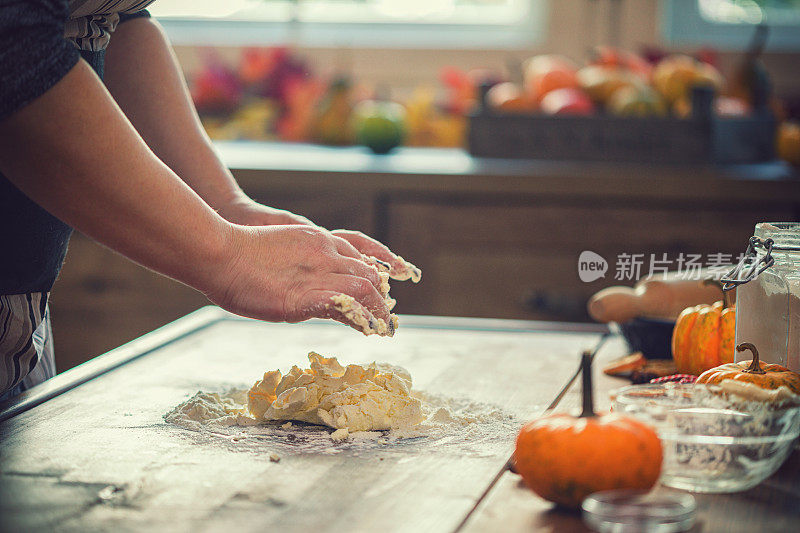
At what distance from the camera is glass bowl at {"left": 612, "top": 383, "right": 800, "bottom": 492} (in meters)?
0.72

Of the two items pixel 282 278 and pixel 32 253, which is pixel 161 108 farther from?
pixel 282 278

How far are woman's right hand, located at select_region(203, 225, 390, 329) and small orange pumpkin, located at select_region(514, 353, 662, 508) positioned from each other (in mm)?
235

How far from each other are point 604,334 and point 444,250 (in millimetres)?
817

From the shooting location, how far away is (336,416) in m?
0.92

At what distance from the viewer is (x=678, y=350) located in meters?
1.08

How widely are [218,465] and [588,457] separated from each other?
0.32m

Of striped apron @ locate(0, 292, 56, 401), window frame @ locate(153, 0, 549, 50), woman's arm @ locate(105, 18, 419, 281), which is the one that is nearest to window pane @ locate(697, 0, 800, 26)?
window frame @ locate(153, 0, 549, 50)

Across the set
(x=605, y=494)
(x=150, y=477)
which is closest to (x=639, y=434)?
(x=605, y=494)

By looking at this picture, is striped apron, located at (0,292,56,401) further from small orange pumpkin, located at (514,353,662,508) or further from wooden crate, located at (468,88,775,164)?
wooden crate, located at (468,88,775,164)

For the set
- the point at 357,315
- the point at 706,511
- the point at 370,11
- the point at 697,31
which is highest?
the point at 370,11

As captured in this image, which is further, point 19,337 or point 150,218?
point 19,337

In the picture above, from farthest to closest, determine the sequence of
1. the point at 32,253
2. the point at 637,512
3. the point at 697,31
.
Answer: the point at 697,31 → the point at 32,253 → the point at 637,512

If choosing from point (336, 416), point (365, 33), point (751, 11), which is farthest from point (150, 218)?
point (751, 11)

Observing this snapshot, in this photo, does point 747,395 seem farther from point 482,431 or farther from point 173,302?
point 173,302
